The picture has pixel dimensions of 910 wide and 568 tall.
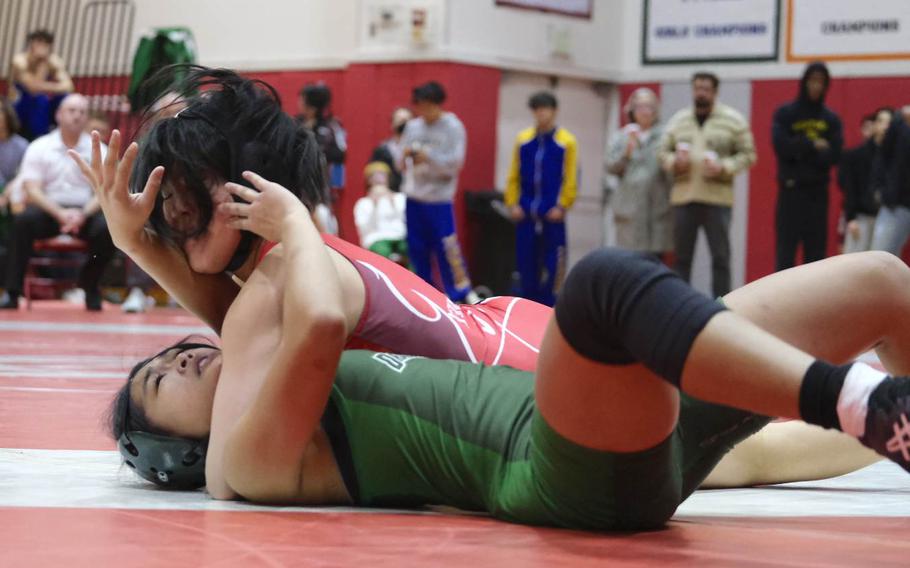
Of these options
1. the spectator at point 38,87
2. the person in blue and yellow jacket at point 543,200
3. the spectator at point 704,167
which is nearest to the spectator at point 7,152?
the spectator at point 38,87

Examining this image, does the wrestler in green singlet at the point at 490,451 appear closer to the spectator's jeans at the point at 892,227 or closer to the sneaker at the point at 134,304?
the sneaker at the point at 134,304

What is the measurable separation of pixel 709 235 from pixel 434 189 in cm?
210

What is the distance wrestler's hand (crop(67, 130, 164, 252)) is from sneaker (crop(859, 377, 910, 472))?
1.38m

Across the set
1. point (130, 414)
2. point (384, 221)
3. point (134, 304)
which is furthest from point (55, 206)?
point (130, 414)

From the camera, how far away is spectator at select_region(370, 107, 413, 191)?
12.6 metres

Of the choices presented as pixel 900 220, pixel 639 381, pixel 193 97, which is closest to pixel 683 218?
pixel 900 220

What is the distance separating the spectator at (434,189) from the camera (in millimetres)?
10977

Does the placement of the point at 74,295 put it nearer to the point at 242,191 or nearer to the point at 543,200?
the point at 543,200

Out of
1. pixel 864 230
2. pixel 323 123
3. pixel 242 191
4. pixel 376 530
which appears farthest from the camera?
pixel 864 230

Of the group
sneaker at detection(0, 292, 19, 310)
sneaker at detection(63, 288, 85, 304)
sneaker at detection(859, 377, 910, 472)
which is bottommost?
sneaker at detection(63, 288, 85, 304)

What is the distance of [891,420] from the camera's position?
175cm

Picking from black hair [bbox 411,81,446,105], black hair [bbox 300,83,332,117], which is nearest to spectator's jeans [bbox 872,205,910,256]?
black hair [bbox 411,81,446,105]

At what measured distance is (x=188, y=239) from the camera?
2664 millimetres

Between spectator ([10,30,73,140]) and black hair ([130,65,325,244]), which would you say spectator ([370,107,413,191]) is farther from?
black hair ([130,65,325,244])
